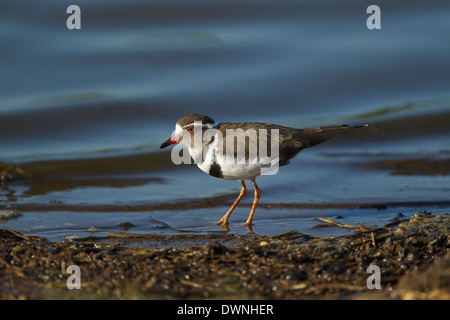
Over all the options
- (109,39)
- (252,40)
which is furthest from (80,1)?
(252,40)

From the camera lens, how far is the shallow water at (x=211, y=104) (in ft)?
23.1

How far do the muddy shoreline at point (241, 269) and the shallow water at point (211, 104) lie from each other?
44.5 inches

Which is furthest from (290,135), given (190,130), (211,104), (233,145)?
(211,104)

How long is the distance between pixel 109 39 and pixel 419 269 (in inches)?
345

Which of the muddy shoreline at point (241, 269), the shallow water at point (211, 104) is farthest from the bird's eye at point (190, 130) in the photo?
the muddy shoreline at point (241, 269)

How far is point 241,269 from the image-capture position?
4.25 metres

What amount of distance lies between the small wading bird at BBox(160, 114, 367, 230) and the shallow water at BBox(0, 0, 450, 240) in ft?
1.83

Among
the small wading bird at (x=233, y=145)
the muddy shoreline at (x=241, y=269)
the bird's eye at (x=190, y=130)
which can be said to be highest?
the bird's eye at (x=190, y=130)

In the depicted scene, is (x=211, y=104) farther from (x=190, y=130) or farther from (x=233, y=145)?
(x=233, y=145)

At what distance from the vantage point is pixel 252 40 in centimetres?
1166

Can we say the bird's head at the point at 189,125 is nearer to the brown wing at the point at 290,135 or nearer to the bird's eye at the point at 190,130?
the bird's eye at the point at 190,130

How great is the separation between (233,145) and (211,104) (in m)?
4.25

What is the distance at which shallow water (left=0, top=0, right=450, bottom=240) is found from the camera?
7.04 meters
